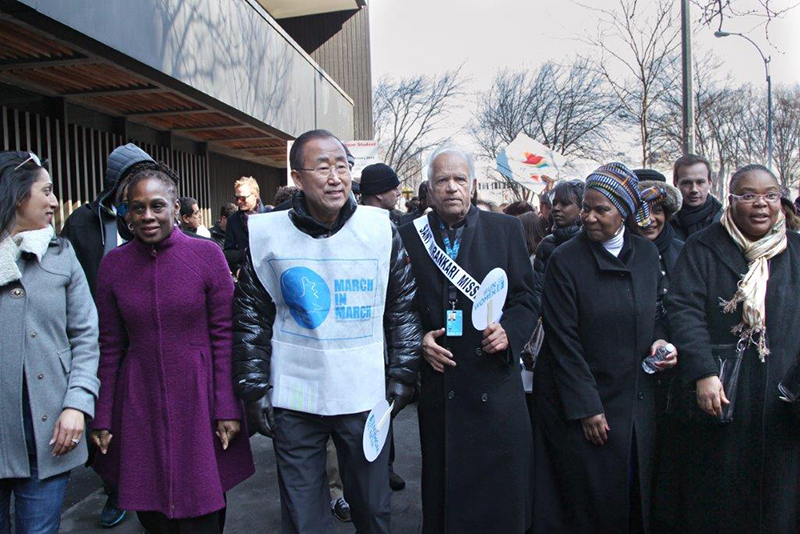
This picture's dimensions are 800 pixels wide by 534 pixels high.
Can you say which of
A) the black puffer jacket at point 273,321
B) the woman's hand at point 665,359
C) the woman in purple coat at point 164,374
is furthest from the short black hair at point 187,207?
the woman's hand at point 665,359

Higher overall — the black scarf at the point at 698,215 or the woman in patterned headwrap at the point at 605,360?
the black scarf at the point at 698,215

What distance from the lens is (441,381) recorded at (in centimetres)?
315

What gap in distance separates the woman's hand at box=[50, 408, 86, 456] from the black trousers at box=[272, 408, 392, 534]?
798 millimetres

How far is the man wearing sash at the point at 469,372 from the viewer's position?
3.10 metres

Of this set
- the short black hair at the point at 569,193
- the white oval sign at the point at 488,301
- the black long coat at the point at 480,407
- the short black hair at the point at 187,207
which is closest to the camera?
the white oval sign at the point at 488,301

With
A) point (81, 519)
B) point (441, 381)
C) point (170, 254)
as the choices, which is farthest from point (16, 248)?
point (81, 519)

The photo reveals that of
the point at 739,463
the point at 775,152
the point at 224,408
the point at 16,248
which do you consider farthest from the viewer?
the point at 775,152

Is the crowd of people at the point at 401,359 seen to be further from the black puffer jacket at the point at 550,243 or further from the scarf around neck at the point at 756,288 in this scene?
the black puffer jacket at the point at 550,243

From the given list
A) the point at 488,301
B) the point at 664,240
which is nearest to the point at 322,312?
the point at 488,301

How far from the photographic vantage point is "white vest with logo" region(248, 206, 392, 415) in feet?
8.91

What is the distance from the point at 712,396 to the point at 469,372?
1.09m

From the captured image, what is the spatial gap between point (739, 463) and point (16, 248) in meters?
3.27

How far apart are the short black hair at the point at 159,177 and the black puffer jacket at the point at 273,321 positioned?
0.46 meters

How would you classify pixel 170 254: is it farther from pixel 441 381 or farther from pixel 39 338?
pixel 441 381
